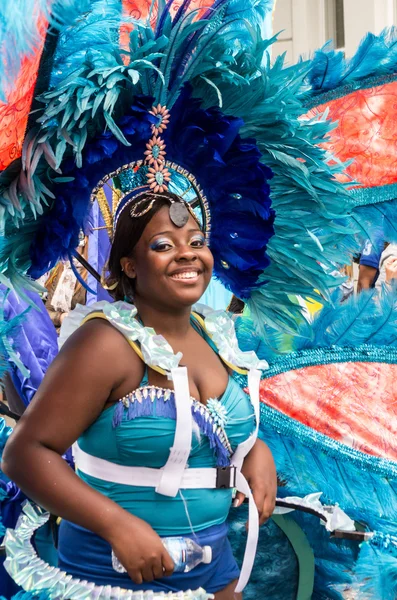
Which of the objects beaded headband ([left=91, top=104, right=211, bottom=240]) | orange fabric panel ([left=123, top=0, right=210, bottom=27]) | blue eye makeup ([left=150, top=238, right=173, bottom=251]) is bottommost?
blue eye makeup ([left=150, top=238, right=173, bottom=251])

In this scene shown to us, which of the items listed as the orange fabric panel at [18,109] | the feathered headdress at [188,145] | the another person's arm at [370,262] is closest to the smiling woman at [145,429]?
the feathered headdress at [188,145]

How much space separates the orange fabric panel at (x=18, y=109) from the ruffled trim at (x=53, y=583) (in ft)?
3.03

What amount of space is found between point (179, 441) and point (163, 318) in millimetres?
343

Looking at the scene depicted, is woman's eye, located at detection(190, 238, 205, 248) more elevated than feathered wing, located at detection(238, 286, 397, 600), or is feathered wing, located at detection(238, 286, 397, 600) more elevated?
woman's eye, located at detection(190, 238, 205, 248)

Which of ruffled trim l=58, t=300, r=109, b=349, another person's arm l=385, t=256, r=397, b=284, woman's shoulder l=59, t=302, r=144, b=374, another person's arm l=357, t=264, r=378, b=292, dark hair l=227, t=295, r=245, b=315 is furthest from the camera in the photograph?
another person's arm l=385, t=256, r=397, b=284

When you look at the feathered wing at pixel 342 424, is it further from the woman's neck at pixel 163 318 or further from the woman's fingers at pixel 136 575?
the woman's fingers at pixel 136 575

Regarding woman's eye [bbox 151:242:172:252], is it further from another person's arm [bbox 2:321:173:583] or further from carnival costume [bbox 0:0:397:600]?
another person's arm [bbox 2:321:173:583]

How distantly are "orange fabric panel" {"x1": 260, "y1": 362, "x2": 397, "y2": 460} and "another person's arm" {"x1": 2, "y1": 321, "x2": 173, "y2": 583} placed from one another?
87 cm

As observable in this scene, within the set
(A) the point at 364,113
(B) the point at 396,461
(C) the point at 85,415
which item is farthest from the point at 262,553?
(A) the point at 364,113

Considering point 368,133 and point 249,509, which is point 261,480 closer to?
point 249,509

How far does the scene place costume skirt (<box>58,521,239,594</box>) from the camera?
1.91 meters

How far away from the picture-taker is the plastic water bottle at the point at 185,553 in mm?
1906

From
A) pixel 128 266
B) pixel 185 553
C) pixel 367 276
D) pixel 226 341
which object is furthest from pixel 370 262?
pixel 185 553

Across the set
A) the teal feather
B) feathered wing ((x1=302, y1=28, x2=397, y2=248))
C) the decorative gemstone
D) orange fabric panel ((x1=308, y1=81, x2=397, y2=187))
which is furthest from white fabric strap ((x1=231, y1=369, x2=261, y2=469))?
the teal feather
